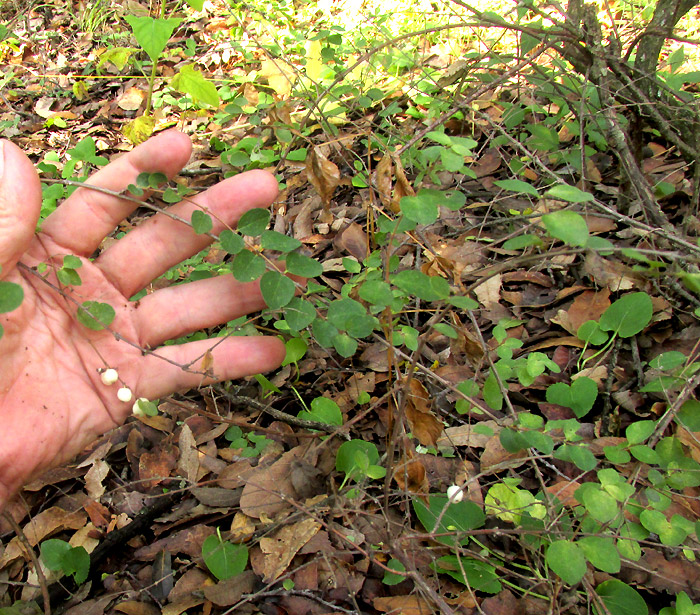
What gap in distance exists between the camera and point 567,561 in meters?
1.10

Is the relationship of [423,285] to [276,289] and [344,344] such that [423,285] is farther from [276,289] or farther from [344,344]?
A: [276,289]

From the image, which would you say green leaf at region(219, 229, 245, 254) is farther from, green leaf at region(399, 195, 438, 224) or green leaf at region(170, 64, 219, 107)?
green leaf at region(170, 64, 219, 107)

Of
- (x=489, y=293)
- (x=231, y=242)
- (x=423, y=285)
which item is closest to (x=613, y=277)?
(x=489, y=293)

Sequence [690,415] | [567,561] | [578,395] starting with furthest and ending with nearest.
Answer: [578,395]
[690,415]
[567,561]

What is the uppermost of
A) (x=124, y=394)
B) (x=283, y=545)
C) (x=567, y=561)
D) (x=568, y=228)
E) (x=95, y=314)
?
(x=568, y=228)

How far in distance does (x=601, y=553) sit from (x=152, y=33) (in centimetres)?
177

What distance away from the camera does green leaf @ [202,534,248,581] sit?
1465 millimetres

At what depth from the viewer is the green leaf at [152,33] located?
5.13 ft

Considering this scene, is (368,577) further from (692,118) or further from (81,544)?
(692,118)

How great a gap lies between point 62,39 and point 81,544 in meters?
4.96

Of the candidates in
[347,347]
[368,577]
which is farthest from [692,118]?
[368,577]

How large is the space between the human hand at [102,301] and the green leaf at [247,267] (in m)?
0.15

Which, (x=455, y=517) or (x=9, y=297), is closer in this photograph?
(x=9, y=297)

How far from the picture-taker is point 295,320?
138cm
